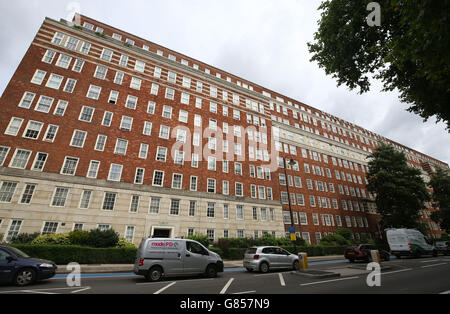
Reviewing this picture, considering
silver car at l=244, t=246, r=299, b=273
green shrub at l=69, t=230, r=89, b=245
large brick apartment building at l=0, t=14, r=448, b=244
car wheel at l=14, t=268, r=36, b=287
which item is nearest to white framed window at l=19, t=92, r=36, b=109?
large brick apartment building at l=0, t=14, r=448, b=244

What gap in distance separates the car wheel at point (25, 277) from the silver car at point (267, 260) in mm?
→ 11022

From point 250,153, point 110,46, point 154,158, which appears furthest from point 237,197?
point 110,46

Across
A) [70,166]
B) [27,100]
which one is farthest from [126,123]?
[27,100]

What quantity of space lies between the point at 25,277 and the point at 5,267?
2.74 feet

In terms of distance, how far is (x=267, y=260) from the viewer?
42.7 feet

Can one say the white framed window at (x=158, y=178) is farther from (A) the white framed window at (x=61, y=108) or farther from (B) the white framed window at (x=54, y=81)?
(B) the white framed window at (x=54, y=81)

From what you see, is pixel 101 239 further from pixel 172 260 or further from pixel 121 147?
pixel 121 147

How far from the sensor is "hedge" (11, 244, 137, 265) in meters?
13.4

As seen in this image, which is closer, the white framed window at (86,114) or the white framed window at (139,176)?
the white framed window at (86,114)

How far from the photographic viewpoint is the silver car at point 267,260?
12780 millimetres

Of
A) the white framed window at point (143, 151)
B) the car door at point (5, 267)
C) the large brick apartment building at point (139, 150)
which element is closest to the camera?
the car door at point (5, 267)

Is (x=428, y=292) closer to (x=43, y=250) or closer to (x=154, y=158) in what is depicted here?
(x=43, y=250)

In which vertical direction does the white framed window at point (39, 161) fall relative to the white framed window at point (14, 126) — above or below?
below

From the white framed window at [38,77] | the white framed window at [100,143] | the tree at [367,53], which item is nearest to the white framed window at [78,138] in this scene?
the white framed window at [100,143]
